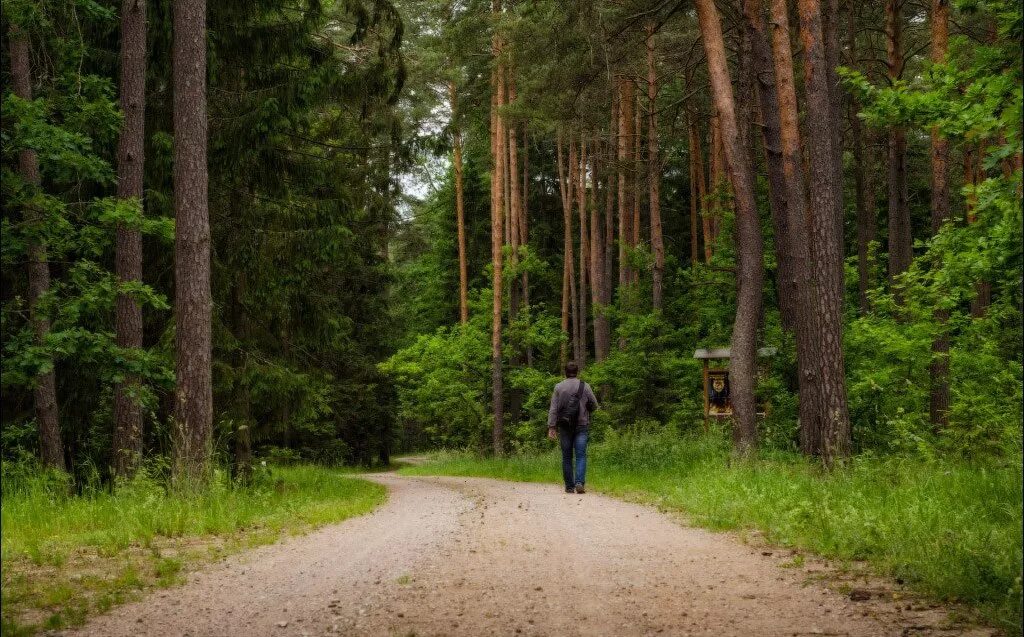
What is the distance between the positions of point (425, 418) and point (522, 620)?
26.3 meters

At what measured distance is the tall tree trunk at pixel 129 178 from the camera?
37.0 feet

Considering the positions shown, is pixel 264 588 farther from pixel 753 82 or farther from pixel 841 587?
pixel 753 82

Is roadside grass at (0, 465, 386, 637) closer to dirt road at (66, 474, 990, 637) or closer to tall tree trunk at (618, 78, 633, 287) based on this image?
dirt road at (66, 474, 990, 637)

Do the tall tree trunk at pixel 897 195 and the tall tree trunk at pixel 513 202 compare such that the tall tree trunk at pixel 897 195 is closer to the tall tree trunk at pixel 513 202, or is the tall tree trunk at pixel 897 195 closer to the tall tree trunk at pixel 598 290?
the tall tree trunk at pixel 598 290

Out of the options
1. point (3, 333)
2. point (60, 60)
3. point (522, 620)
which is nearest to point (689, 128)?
point (60, 60)

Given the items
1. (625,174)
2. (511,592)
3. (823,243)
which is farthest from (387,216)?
(511,592)

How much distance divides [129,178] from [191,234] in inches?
53.5

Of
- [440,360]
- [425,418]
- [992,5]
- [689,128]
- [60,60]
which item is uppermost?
[689,128]

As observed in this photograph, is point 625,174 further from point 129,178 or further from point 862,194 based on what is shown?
point 129,178

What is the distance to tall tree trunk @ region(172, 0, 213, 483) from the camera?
10.8 m

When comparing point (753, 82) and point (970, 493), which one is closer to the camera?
point (970, 493)

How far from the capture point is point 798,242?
1292 cm

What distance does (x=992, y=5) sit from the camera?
607 cm

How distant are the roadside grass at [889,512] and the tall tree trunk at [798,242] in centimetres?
86
